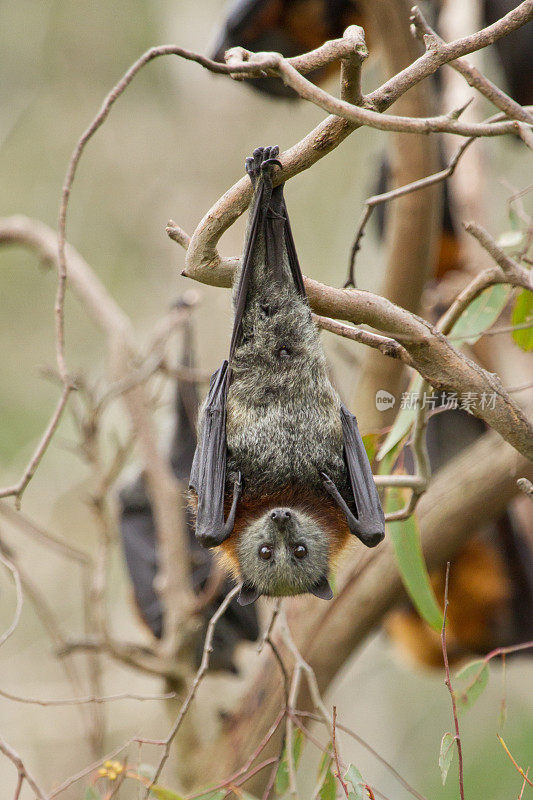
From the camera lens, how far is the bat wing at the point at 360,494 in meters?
2.39

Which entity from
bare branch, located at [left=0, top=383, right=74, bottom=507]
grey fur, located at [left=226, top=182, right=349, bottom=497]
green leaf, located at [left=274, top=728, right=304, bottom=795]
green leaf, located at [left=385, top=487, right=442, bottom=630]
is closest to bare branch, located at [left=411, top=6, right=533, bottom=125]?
grey fur, located at [left=226, top=182, right=349, bottom=497]

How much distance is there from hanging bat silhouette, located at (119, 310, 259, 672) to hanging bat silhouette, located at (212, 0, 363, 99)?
1.71m

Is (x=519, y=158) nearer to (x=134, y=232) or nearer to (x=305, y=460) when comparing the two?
(x=134, y=232)

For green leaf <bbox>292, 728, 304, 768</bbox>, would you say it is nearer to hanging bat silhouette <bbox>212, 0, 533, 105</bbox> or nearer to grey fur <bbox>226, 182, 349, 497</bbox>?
grey fur <bbox>226, 182, 349, 497</bbox>

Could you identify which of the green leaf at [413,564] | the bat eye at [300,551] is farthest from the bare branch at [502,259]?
the green leaf at [413,564]

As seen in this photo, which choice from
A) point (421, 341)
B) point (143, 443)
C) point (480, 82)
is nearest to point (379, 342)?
point (421, 341)

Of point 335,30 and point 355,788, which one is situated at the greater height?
point 335,30

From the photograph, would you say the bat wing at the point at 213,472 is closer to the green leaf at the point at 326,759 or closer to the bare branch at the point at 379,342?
the bare branch at the point at 379,342

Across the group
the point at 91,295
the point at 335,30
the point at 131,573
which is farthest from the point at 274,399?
the point at 335,30

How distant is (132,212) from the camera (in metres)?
12.6

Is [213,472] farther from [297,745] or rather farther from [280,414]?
[297,745]

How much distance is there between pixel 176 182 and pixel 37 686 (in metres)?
6.81

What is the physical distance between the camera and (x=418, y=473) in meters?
2.56

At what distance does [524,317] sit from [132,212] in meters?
10.6
